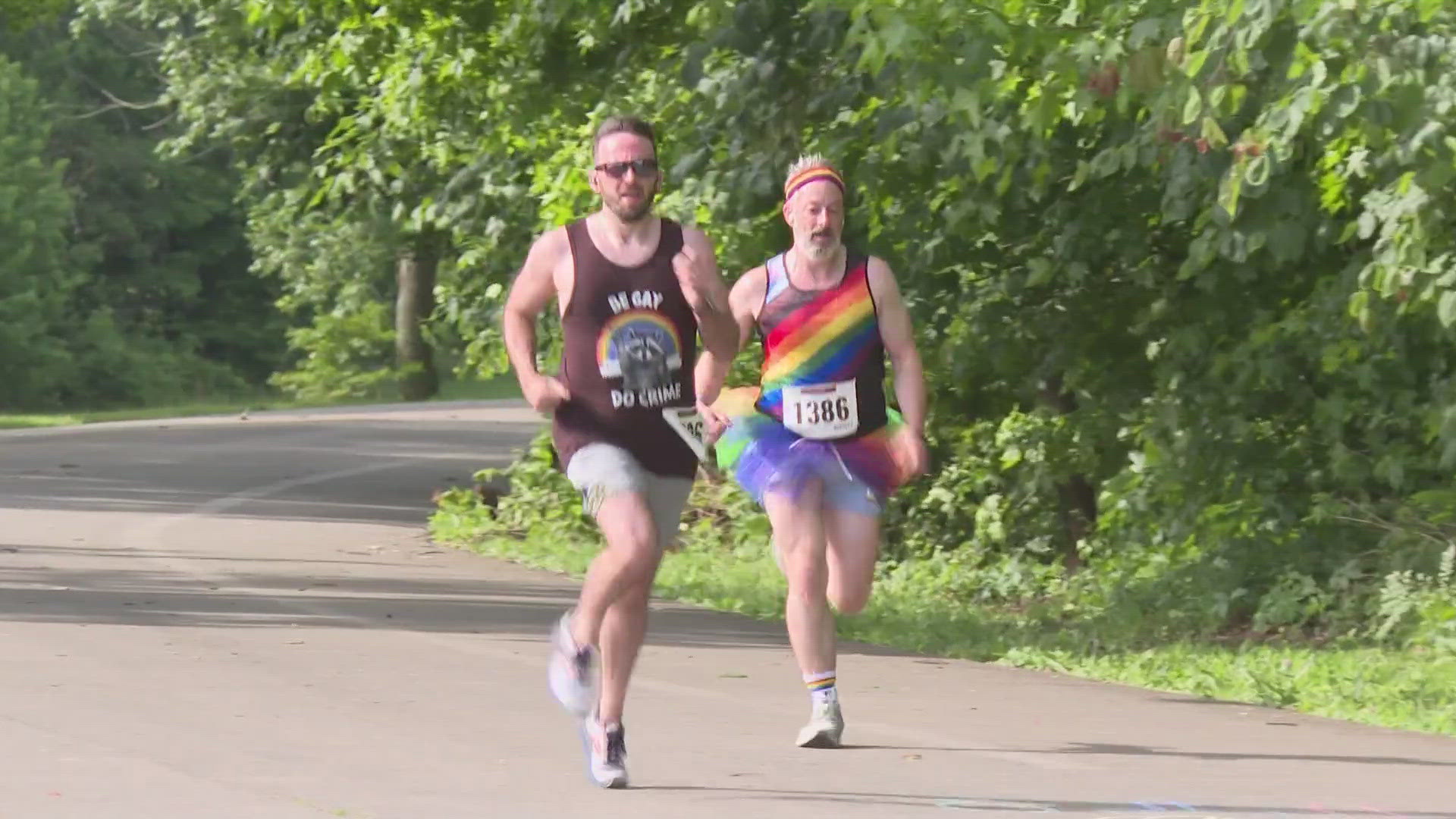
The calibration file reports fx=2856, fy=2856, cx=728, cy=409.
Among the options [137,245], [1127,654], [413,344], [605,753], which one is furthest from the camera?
[137,245]

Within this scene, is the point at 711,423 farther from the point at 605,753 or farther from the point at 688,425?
the point at 605,753

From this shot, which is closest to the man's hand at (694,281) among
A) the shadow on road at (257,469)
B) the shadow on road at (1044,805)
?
the shadow on road at (1044,805)

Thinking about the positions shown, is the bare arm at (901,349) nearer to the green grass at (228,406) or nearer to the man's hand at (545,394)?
the man's hand at (545,394)

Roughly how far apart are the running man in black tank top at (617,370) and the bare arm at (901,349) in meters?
0.79

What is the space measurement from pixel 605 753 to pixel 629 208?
1.45m

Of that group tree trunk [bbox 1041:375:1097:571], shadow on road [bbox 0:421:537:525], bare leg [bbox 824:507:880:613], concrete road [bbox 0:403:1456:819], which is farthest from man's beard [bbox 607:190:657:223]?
shadow on road [bbox 0:421:537:525]

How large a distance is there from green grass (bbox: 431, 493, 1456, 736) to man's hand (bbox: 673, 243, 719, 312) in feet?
9.86

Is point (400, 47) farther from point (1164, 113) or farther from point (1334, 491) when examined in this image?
point (1164, 113)

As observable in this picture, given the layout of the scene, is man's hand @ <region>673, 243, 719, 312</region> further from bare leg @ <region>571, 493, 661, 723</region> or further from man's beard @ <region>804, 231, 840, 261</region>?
man's beard @ <region>804, 231, 840, 261</region>

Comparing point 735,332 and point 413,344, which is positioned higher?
point 735,332

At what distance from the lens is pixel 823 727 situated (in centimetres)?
841

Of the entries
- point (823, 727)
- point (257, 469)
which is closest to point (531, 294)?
point (823, 727)

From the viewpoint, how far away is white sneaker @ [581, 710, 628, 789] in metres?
7.51

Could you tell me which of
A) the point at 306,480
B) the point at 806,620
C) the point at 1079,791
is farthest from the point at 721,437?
the point at 306,480
